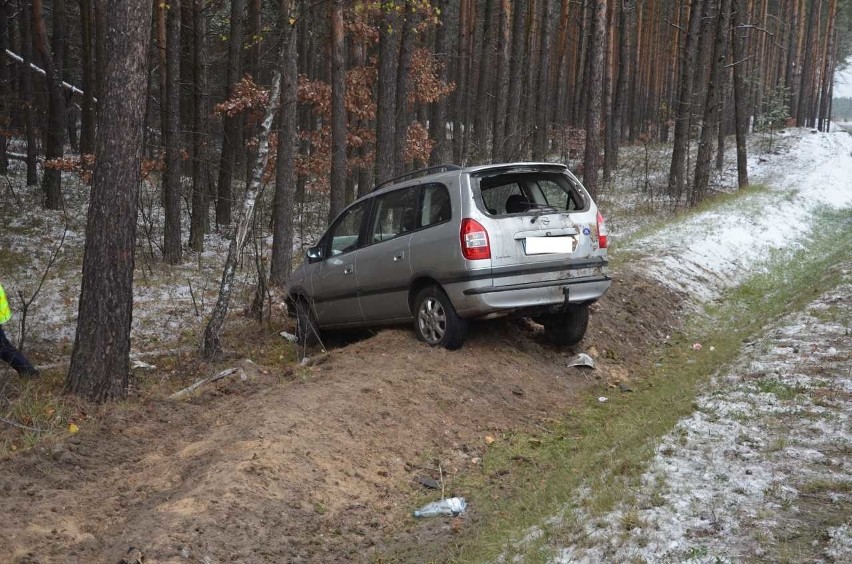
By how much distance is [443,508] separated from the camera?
5438mm

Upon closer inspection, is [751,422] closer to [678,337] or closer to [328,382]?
[328,382]

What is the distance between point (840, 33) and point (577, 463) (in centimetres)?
8141

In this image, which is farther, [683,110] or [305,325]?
[683,110]

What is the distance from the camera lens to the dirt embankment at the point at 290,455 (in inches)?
190

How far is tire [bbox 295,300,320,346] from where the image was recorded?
10241mm

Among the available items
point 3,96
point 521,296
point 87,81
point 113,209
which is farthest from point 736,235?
point 3,96

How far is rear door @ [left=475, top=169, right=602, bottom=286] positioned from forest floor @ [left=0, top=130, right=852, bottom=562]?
1.06 metres

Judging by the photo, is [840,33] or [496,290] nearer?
[496,290]

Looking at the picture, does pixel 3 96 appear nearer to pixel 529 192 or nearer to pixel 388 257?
pixel 388 257

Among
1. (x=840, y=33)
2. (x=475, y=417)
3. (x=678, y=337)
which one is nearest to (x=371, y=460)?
(x=475, y=417)

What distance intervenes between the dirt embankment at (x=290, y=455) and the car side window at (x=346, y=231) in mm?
1312

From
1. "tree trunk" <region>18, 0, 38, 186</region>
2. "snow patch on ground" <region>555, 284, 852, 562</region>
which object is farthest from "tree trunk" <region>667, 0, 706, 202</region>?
"tree trunk" <region>18, 0, 38, 186</region>

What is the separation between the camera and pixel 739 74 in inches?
1155

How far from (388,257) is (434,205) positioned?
33.4 inches
